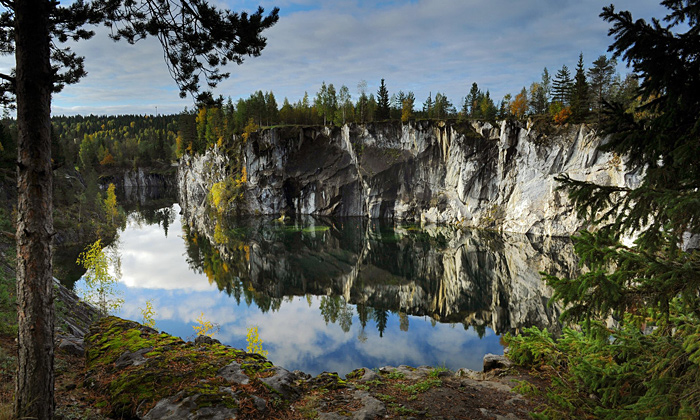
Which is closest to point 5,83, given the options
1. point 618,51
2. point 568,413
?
point 618,51

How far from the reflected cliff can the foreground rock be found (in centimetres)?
984

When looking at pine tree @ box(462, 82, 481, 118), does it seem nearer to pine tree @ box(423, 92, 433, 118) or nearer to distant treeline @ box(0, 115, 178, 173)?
pine tree @ box(423, 92, 433, 118)

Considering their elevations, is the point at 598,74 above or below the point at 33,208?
above

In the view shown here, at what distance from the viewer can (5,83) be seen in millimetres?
5785

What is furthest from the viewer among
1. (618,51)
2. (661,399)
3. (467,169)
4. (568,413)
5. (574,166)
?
(467,169)

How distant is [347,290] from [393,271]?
21.9ft

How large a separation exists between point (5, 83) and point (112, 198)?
56.8 meters

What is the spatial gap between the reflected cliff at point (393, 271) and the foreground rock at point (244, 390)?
9838 millimetres

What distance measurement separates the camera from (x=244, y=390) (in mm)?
5715

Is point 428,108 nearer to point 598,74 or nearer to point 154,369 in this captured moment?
point 598,74

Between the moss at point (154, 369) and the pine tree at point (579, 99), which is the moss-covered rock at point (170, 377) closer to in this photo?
the moss at point (154, 369)

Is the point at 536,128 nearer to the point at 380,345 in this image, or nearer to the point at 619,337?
the point at 380,345

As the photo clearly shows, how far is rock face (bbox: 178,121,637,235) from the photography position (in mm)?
46844

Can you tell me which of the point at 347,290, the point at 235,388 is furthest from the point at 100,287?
the point at 235,388
